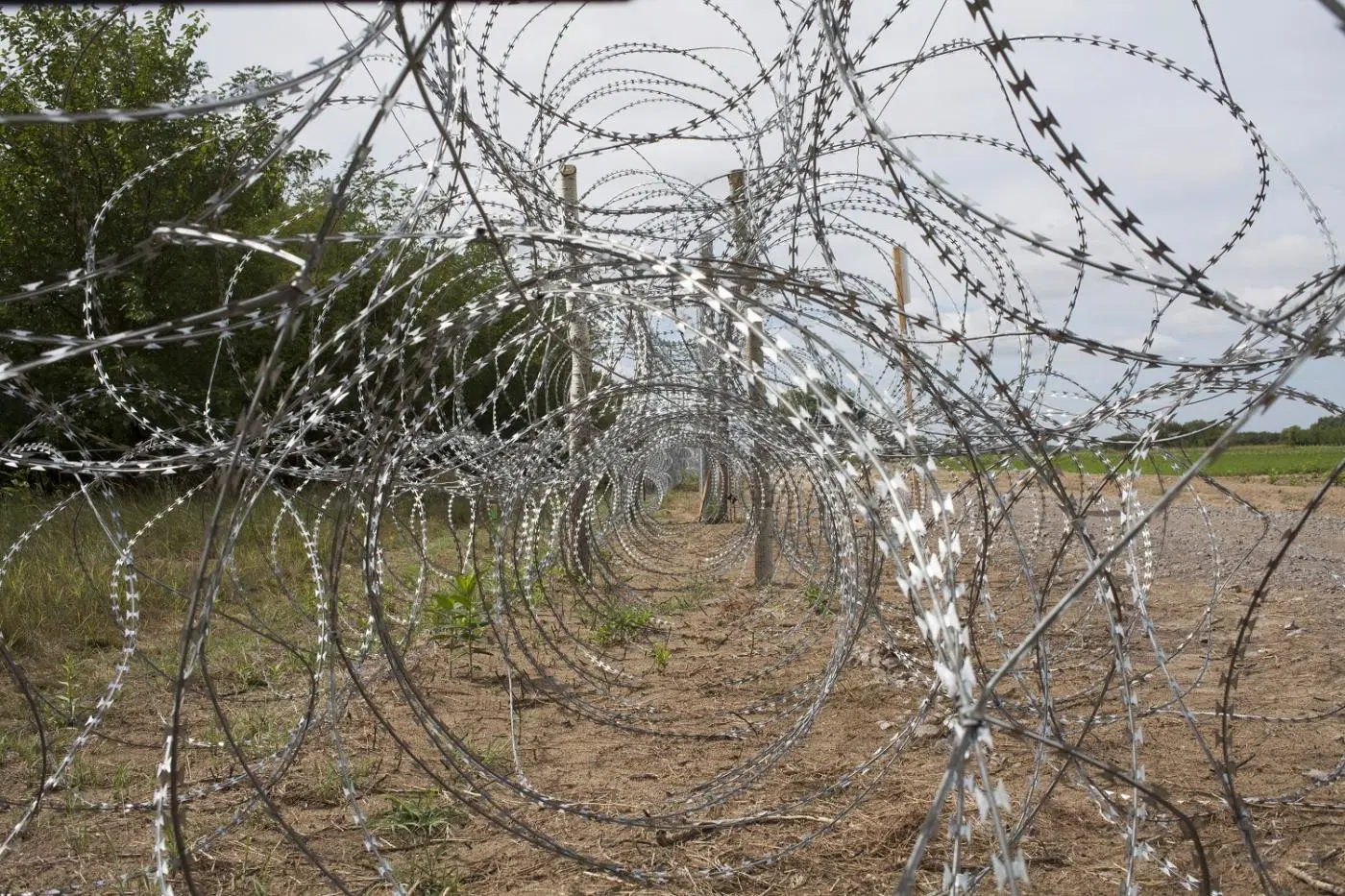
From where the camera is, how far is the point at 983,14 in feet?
6.54

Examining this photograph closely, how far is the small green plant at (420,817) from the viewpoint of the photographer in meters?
3.64

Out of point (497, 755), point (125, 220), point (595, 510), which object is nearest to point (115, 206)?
point (125, 220)

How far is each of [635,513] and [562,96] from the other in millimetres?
8475

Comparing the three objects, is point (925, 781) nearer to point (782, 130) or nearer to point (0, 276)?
point (782, 130)

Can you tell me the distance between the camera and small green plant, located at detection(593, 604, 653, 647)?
7.20 m

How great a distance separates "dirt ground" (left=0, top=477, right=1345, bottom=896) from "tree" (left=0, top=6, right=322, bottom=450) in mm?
9489

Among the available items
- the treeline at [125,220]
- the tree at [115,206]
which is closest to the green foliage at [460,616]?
the treeline at [125,220]

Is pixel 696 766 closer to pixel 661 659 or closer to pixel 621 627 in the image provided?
pixel 661 659

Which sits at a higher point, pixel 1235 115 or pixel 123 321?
pixel 1235 115

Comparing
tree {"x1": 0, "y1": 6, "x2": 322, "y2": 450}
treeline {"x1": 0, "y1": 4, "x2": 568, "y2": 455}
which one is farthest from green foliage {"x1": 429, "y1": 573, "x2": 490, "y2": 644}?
tree {"x1": 0, "y1": 6, "x2": 322, "y2": 450}

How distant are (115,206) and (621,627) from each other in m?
11.7

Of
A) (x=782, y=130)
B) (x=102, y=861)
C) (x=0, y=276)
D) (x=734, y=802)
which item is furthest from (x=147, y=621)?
(x=0, y=276)

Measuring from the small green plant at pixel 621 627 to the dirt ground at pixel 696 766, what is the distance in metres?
0.04

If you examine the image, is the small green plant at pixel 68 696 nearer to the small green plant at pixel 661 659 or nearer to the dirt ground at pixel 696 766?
the dirt ground at pixel 696 766
